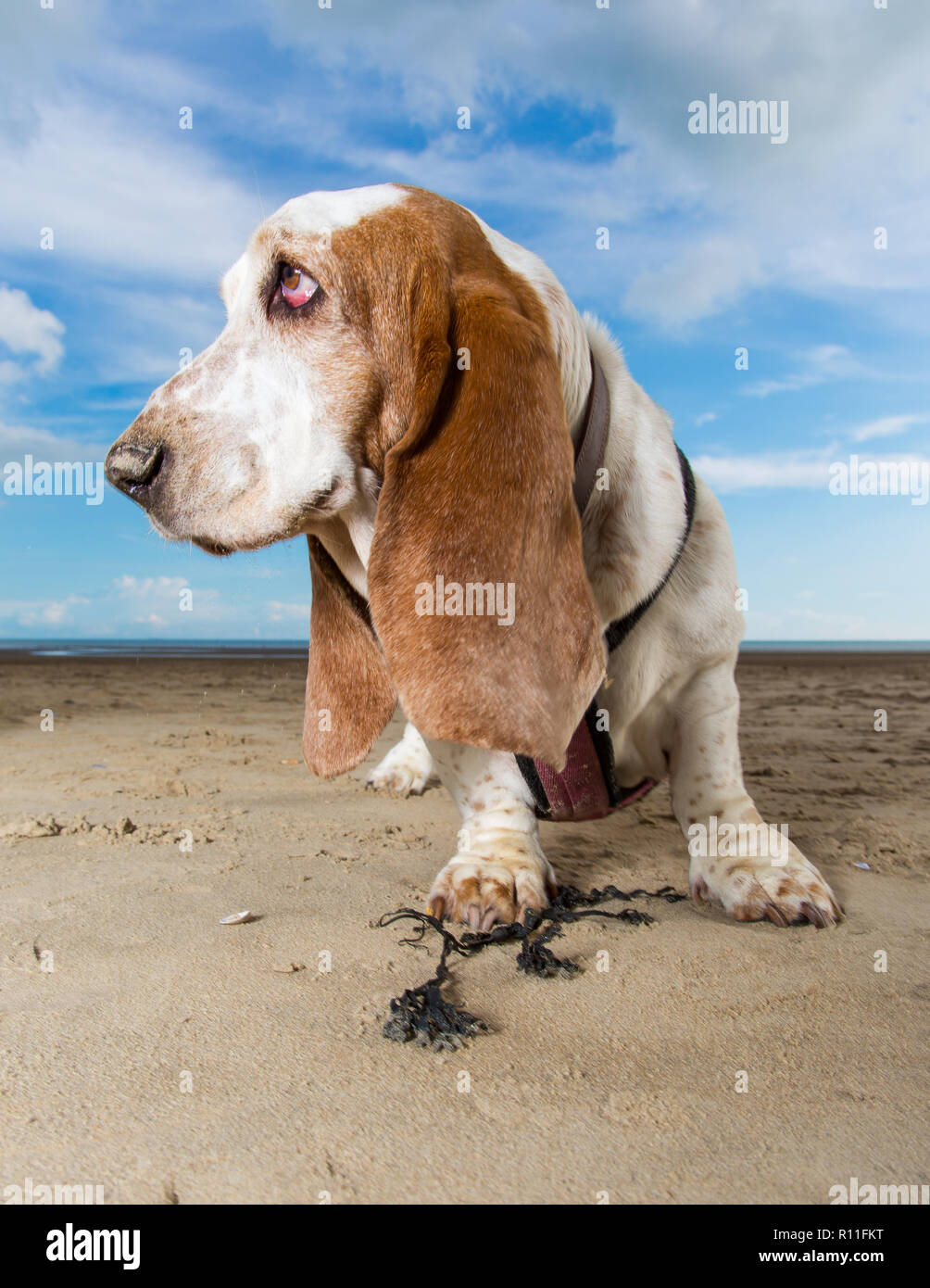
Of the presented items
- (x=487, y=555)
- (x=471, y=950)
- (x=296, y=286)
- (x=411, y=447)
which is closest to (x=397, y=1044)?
(x=471, y=950)

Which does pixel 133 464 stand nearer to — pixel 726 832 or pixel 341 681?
pixel 341 681

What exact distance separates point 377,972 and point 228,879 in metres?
0.84

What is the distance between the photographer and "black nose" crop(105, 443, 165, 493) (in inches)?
78.2

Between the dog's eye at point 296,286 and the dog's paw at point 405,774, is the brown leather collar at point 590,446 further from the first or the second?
the dog's paw at point 405,774

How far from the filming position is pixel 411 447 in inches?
72.1

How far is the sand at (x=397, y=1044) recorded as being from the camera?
123 cm

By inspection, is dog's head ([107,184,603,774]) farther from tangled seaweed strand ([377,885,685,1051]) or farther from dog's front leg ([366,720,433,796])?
dog's front leg ([366,720,433,796])

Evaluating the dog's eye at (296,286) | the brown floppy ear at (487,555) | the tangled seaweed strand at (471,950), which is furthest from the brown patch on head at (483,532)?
the tangled seaweed strand at (471,950)

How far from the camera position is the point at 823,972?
1.95 meters

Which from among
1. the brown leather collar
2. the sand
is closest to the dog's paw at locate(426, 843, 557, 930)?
the sand

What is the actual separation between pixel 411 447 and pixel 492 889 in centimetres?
112
